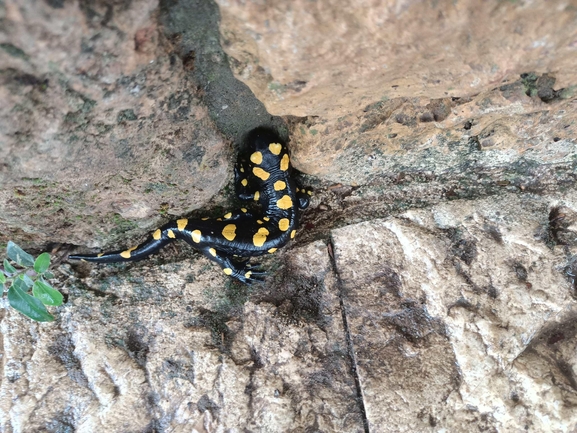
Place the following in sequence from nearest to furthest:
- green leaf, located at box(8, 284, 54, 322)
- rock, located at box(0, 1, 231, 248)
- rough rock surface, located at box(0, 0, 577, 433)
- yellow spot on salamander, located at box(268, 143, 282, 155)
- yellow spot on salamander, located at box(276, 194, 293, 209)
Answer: rock, located at box(0, 1, 231, 248) < rough rock surface, located at box(0, 0, 577, 433) < green leaf, located at box(8, 284, 54, 322) < yellow spot on salamander, located at box(268, 143, 282, 155) < yellow spot on salamander, located at box(276, 194, 293, 209)

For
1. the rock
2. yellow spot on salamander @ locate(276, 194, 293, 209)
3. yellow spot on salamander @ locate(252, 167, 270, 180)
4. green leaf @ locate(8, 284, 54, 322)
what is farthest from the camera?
yellow spot on salamander @ locate(276, 194, 293, 209)

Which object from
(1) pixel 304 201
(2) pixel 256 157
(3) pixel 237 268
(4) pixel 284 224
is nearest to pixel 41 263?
(3) pixel 237 268

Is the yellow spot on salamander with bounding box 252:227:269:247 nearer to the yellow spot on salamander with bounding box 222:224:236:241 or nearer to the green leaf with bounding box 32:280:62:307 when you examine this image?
the yellow spot on salamander with bounding box 222:224:236:241

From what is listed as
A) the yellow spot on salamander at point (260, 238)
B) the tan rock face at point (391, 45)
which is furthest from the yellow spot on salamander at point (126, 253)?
the tan rock face at point (391, 45)

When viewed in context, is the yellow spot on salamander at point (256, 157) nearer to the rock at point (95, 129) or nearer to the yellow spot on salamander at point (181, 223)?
the rock at point (95, 129)

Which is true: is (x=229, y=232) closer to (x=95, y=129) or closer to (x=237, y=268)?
(x=237, y=268)

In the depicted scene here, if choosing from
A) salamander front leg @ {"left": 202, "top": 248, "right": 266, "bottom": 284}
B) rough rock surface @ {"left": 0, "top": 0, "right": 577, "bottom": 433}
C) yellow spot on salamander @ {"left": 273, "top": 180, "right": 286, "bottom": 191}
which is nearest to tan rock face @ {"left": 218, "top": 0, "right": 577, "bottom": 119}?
rough rock surface @ {"left": 0, "top": 0, "right": 577, "bottom": 433}
